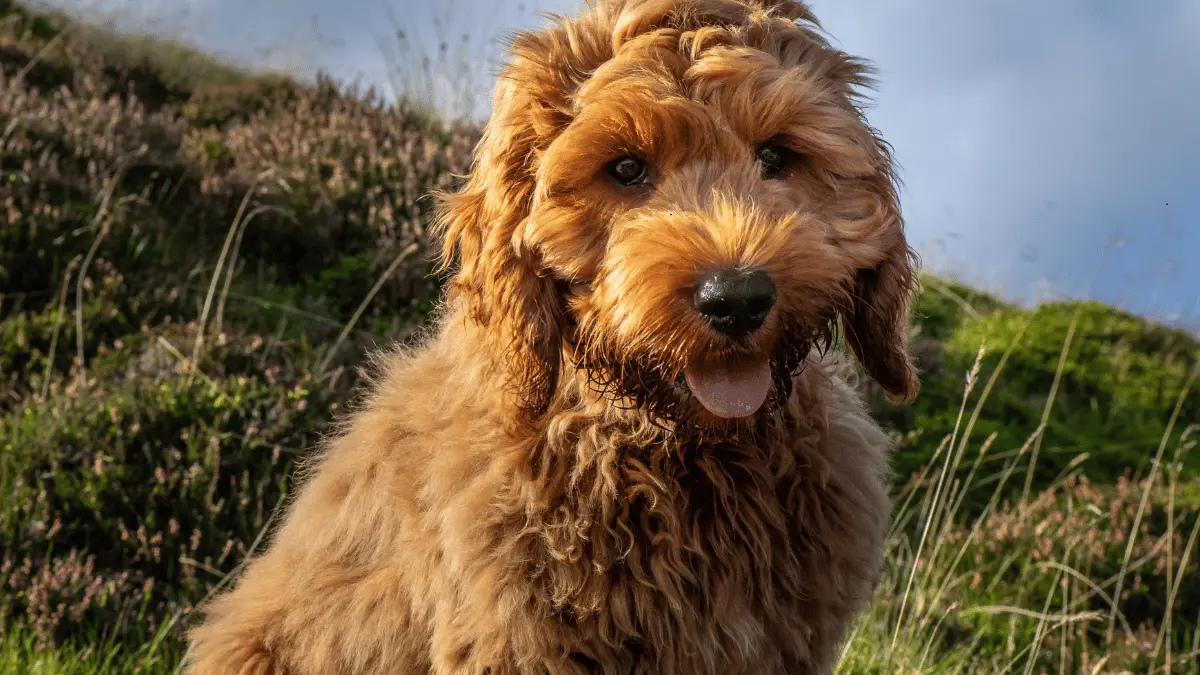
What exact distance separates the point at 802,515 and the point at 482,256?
1.08 meters

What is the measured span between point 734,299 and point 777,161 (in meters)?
0.52

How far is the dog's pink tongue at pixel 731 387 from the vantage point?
107 inches

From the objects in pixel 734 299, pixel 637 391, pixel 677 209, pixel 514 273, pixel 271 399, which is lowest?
pixel 271 399

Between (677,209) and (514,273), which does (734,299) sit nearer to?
(677,209)

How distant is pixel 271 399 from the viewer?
566 cm

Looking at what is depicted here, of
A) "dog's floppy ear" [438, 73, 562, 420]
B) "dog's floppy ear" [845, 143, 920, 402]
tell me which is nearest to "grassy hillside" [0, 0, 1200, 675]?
"dog's floppy ear" [845, 143, 920, 402]

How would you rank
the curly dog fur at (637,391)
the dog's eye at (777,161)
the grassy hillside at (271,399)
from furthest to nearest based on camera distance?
the grassy hillside at (271,399), the dog's eye at (777,161), the curly dog fur at (637,391)

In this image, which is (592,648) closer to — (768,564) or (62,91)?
(768,564)

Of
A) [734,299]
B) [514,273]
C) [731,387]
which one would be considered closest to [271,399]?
[514,273]

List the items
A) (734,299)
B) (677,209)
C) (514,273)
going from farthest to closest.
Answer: (514,273) → (677,209) → (734,299)

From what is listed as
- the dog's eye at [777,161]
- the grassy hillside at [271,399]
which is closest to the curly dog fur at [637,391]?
the dog's eye at [777,161]

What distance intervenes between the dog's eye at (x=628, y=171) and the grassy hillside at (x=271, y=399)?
2001 millimetres

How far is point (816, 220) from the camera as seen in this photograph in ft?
8.91

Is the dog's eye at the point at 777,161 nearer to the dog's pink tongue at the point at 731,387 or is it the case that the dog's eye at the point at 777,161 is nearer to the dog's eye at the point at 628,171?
the dog's eye at the point at 628,171
